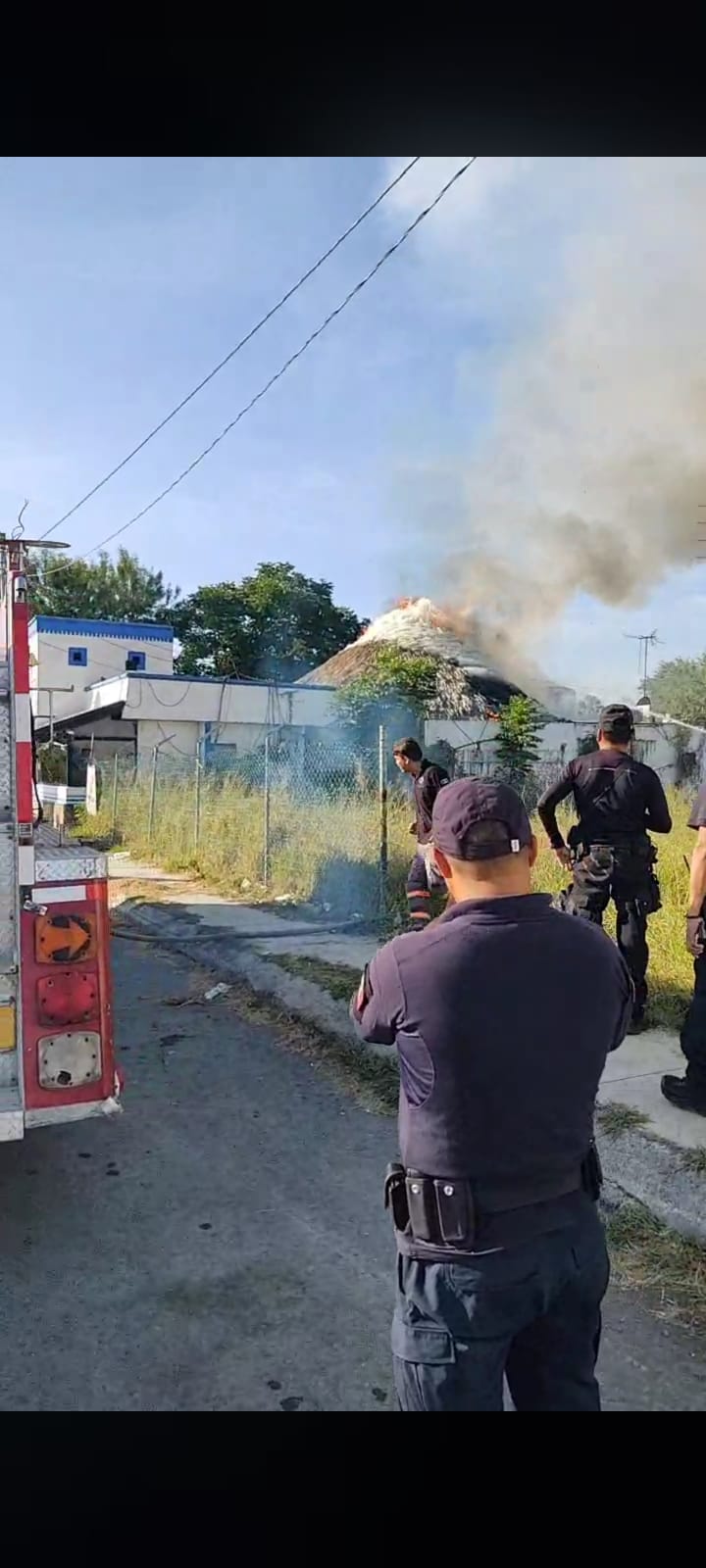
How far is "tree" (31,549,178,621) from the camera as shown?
41938 mm

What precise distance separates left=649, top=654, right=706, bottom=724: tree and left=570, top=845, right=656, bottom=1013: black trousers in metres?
16.7

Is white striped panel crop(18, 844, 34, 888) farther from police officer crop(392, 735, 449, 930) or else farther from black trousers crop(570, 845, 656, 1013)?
police officer crop(392, 735, 449, 930)

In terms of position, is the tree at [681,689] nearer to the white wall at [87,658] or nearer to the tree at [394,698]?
the tree at [394,698]

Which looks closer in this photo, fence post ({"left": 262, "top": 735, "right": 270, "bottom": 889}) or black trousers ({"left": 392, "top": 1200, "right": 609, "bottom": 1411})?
black trousers ({"left": 392, "top": 1200, "right": 609, "bottom": 1411})

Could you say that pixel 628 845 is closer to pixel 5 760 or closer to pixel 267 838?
pixel 5 760

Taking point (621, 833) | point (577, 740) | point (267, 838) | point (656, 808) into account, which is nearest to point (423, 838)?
point (621, 833)

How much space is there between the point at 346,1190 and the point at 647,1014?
2018 millimetres

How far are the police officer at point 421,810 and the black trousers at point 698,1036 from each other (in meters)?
2.48

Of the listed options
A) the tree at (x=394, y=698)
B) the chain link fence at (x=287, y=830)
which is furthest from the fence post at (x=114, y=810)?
the tree at (x=394, y=698)

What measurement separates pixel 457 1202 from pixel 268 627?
Result: 38205 mm

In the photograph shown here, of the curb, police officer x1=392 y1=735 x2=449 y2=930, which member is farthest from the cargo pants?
police officer x1=392 y1=735 x2=449 y2=930

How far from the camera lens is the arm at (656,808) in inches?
178

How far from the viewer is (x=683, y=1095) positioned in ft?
12.2
